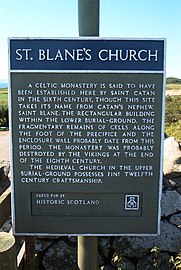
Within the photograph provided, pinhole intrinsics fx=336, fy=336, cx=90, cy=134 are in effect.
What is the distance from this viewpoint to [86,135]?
2.53 meters

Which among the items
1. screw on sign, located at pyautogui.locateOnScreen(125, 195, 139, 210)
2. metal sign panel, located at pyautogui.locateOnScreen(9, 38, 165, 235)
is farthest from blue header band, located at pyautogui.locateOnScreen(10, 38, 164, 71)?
screw on sign, located at pyautogui.locateOnScreen(125, 195, 139, 210)

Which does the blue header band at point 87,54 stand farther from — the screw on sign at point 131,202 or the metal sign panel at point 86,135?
the screw on sign at point 131,202

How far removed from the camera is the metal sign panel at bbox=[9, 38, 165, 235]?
2454mm

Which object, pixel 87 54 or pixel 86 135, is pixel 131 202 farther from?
pixel 87 54

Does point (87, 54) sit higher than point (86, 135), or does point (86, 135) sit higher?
point (87, 54)

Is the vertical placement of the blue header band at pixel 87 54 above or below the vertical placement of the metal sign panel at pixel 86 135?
above

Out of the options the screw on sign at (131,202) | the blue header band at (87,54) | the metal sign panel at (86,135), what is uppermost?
the blue header band at (87,54)

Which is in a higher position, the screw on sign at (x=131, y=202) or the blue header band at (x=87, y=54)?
the blue header band at (x=87, y=54)

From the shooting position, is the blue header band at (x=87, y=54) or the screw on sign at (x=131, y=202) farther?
the screw on sign at (x=131, y=202)

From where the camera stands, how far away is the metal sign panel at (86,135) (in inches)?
96.6

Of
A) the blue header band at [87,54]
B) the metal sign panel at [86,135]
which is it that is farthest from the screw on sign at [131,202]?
the blue header band at [87,54]

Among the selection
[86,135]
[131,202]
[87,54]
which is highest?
[87,54]

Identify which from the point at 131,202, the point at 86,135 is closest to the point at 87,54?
the point at 86,135

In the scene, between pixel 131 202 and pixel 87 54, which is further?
pixel 131 202
